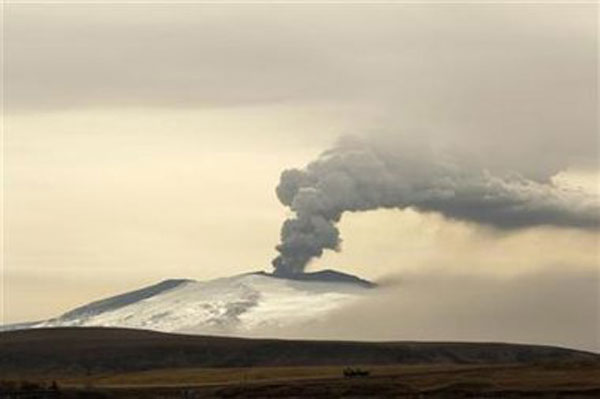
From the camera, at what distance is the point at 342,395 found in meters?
170

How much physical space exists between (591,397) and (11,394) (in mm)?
72947

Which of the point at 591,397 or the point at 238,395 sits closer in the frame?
the point at 591,397

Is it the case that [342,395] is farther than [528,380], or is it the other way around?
[528,380]

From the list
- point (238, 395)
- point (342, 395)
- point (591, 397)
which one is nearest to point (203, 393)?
point (238, 395)

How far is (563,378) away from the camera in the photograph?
18550 cm

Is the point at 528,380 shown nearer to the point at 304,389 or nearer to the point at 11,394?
the point at 304,389

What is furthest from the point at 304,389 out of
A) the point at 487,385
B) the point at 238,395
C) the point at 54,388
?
the point at 54,388

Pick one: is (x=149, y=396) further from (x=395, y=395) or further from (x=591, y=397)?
(x=591, y=397)

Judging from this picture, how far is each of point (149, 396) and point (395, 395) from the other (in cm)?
2913

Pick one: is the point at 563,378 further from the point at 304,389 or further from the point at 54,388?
the point at 54,388

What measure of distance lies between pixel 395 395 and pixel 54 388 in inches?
1937

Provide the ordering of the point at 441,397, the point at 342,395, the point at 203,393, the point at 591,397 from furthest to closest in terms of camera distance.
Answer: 1. the point at 203,393
2. the point at 342,395
3. the point at 441,397
4. the point at 591,397

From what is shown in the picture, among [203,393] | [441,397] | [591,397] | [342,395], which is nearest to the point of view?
[591,397]

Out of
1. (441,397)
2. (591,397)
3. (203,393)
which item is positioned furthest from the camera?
(203,393)
